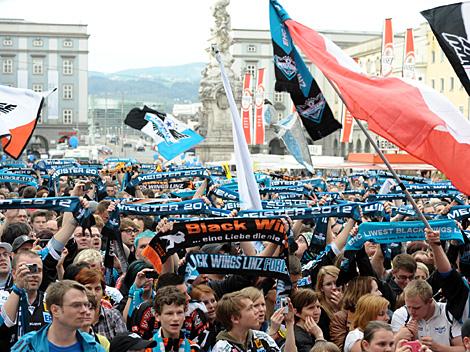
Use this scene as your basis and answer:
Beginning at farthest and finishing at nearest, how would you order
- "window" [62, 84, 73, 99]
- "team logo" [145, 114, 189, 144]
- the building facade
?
the building facade
"window" [62, 84, 73, 99]
"team logo" [145, 114, 189, 144]

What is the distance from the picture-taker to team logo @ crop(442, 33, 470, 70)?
28.9 feet

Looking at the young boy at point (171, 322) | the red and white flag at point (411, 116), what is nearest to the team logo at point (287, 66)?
the red and white flag at point (411, 116)

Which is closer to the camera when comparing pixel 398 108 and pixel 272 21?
pixel 398 108

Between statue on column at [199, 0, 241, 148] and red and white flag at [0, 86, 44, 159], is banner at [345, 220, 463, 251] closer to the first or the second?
red and white flag at [0, 86, 44, 159]

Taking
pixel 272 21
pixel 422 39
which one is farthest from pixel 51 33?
pixel 272 21

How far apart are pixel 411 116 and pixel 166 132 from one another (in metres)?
14.8

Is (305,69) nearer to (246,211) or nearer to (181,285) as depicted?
(246,211)

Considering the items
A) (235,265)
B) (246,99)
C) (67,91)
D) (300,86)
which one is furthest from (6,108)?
(67,91)

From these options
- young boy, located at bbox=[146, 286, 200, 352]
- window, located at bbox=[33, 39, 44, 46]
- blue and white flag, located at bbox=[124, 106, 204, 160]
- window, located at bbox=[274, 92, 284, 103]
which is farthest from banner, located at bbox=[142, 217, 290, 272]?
window, located at bbox=[33, 39, 44, 46]

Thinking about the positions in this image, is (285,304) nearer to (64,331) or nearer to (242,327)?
(242,327)

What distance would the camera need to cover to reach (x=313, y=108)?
10250 mm

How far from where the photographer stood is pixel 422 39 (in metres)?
82.1

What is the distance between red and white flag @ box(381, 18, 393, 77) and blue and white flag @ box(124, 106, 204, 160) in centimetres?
1425

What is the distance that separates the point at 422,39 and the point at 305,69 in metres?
73.6
